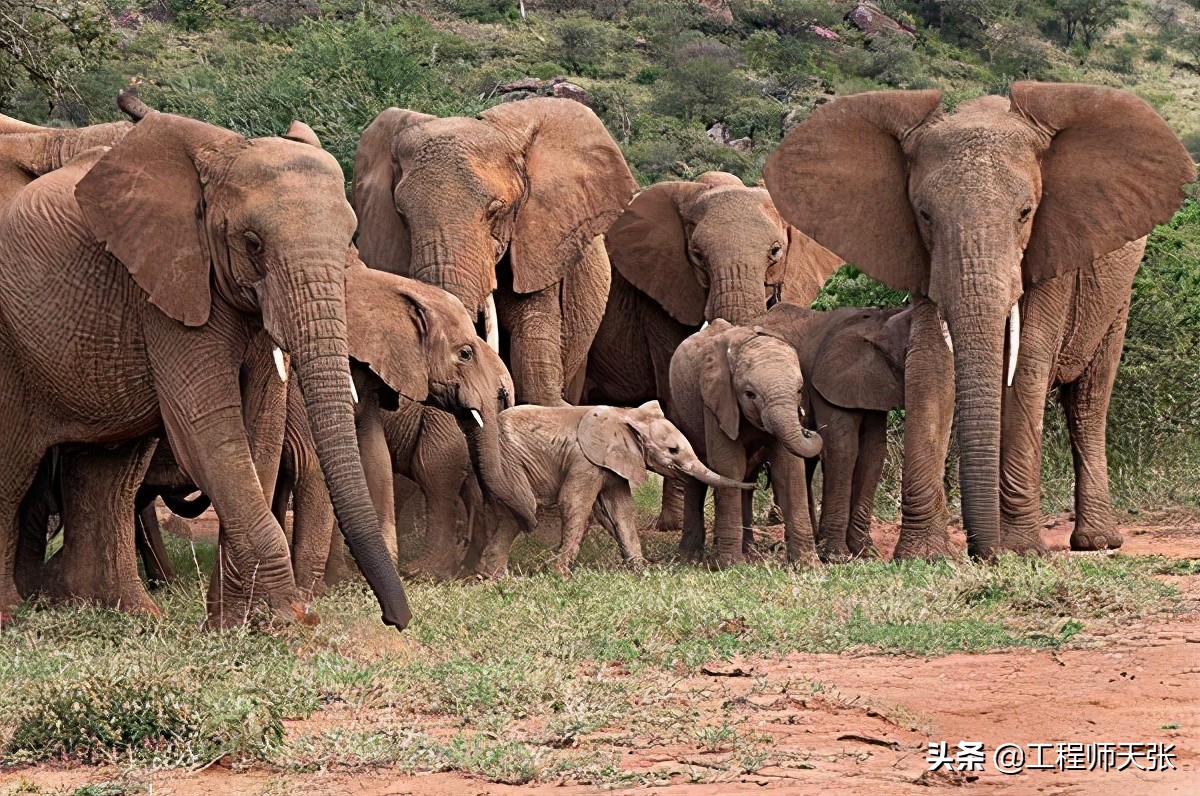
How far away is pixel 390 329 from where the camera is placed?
8766 mm

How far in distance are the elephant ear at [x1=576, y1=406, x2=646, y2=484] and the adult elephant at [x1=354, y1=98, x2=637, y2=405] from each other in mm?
851

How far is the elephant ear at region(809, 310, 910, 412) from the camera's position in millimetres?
9688

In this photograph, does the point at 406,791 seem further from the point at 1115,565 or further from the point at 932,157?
the point at 932,157

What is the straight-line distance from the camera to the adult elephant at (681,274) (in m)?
11.6

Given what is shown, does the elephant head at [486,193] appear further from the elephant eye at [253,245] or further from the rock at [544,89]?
the rock at [544,89]

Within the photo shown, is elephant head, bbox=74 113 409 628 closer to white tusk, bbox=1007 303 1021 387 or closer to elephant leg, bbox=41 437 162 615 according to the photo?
elephant leg, bbox=41 437 162 615

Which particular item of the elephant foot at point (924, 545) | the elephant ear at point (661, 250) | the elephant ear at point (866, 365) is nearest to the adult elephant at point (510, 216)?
the elephant ear at point (661, 250)

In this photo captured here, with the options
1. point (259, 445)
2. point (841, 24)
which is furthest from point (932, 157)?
point (841, 24)

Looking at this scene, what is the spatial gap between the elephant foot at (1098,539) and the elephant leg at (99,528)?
4665 mm

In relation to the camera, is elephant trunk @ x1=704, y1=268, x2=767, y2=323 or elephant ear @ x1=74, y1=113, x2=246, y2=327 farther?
elephant trunk @ x1=704, y1=268, x2=767, y2=323

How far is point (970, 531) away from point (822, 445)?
4.39 ft

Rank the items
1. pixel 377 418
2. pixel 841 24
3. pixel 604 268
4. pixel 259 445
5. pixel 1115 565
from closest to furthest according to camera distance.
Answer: pixel 259 445 → pixel 1115 565 → pixel 377 418 → pixel 604 268 → pixel 841 24

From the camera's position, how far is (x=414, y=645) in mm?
7234

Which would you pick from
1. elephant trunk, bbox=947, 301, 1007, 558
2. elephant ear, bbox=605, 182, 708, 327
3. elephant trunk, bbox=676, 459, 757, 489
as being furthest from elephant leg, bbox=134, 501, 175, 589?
elephant trunk, bbox=947, 301, 1007, 558
